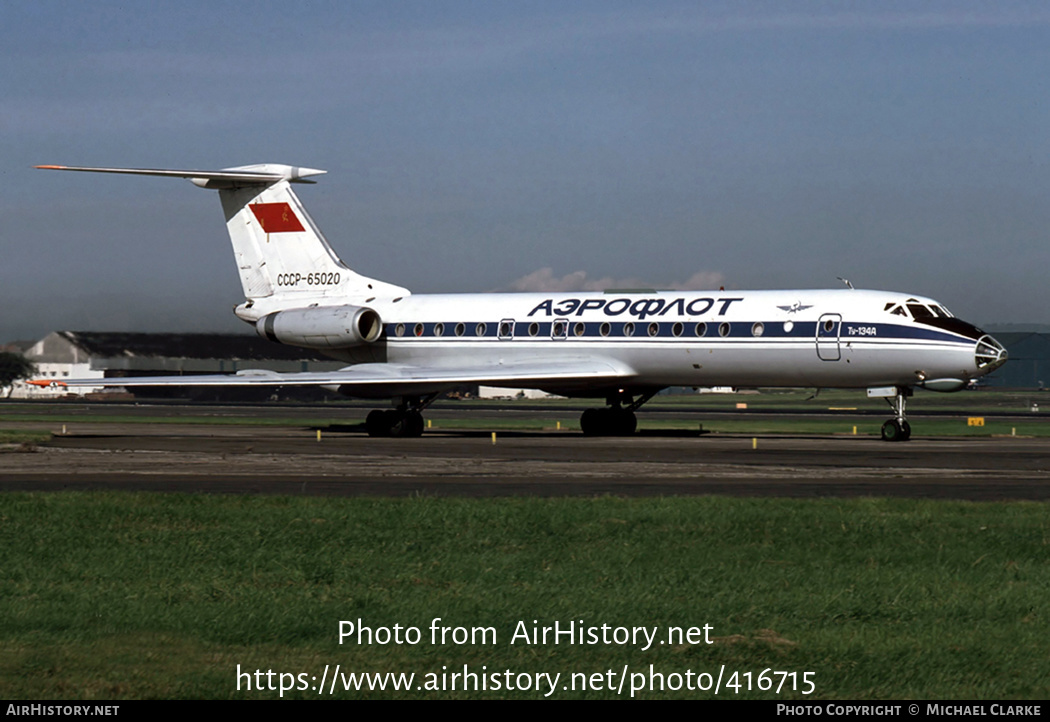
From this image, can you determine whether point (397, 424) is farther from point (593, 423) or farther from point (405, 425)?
point (593, 423)

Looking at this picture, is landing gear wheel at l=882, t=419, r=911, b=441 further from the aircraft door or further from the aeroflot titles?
the aeroflot titles

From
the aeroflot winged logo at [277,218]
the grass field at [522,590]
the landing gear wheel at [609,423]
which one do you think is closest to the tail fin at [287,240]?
the aeroflot winged logo at [277,218]

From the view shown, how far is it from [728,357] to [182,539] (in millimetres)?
23909

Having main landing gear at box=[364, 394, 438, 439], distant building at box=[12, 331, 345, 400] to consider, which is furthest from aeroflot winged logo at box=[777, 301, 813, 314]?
distant building at box=[12, 331, 345, 400]

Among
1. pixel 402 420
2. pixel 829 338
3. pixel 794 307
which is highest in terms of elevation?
pixel 794 307

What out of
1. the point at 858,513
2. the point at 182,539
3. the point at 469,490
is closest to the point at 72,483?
the point at 469,490

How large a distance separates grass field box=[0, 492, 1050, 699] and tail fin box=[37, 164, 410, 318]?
87.6ft

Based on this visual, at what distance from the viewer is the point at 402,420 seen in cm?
3809

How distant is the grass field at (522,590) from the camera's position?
7879 millimetres

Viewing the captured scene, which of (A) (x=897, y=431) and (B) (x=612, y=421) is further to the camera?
(B) (x=612, y=421)

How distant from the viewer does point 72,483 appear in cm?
1994

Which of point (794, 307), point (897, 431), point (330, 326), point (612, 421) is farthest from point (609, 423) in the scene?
point (330, 326)

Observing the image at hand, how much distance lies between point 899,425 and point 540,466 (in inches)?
529

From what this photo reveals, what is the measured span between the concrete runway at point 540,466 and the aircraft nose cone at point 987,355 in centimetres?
204
